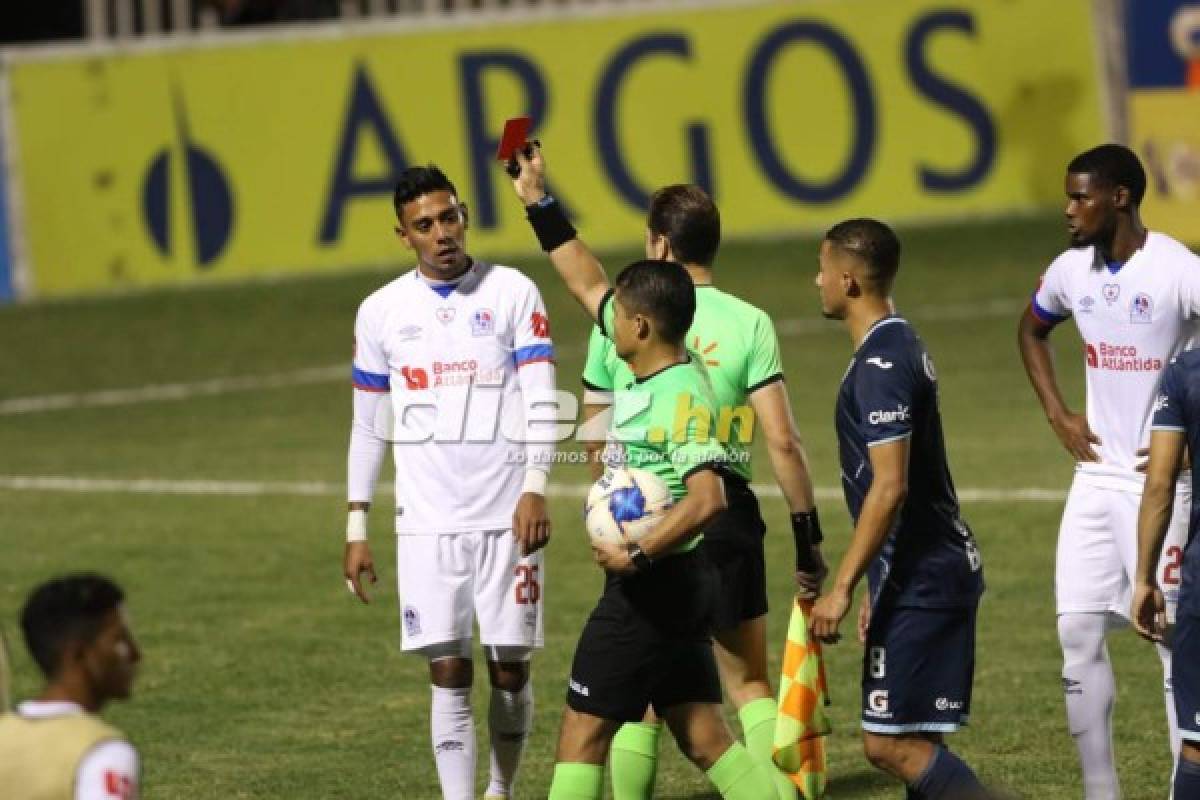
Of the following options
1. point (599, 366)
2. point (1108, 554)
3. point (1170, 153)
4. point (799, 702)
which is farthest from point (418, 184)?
point (1170, 153)

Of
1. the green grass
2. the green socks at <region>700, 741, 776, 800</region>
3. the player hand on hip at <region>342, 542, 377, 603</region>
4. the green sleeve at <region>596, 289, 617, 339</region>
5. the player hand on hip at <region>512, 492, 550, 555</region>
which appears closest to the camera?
the green socks at <region>700, 741, 776, 800</region>

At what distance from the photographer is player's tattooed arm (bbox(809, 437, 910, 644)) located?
8.05 m

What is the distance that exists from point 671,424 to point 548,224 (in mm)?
1413

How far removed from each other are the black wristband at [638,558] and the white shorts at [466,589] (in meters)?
1.42

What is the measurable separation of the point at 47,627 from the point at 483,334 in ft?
11.9

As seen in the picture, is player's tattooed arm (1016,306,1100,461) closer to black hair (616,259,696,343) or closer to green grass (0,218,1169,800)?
green grass (0,218,1169,800)

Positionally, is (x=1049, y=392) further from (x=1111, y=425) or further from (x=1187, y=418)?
(x=1187, y=418)

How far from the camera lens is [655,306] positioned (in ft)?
26.8

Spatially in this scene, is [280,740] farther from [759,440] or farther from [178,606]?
[759,440]

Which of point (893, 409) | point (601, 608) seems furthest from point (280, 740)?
point (893, 409)

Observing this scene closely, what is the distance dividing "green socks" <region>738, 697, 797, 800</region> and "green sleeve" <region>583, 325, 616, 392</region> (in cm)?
132

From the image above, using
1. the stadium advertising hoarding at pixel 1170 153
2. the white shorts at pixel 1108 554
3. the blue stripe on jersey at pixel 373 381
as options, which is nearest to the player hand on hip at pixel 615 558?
the blue stripe on jersey at pixel 373 381

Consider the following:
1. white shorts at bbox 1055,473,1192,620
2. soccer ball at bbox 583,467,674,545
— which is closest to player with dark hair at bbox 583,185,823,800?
soccer ball at bbox 583,467,674,545

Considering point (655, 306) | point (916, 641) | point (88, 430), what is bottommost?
point (88, 430)
